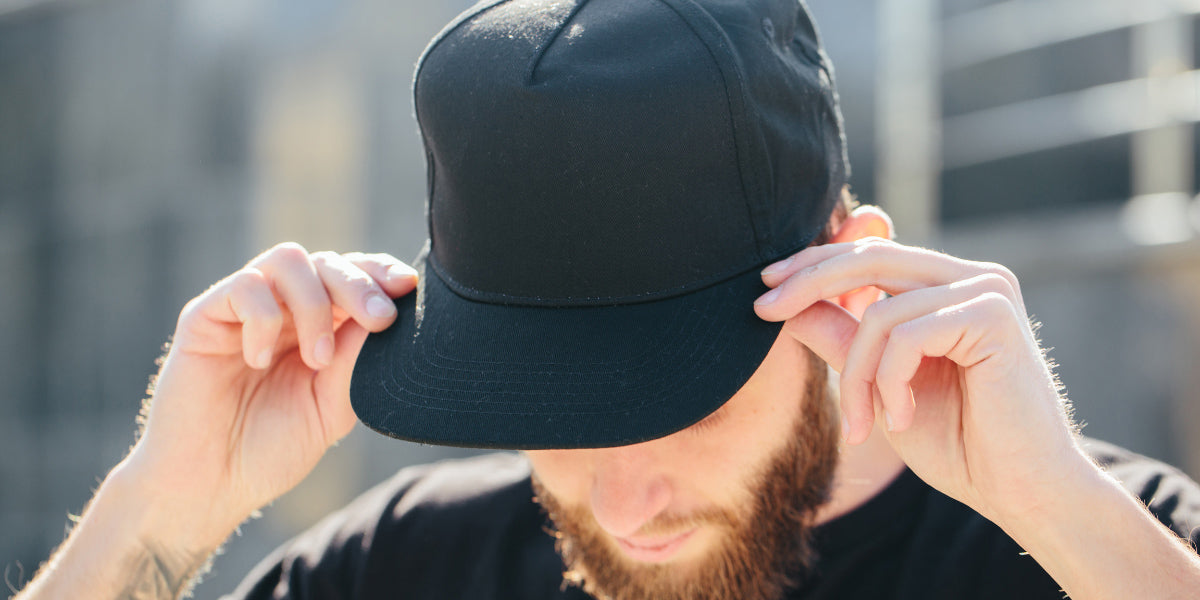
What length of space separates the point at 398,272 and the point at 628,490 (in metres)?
0.59

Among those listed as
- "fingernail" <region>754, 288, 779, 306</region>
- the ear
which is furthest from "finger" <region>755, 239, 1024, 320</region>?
the ear

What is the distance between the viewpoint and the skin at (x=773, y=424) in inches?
58.8

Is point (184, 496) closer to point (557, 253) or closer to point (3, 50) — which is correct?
point (557, 253)

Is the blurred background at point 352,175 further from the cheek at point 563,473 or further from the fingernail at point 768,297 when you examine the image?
the fingernail at point 768,297

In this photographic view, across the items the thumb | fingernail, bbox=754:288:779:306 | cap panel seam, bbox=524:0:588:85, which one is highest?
cap panel seam, bbox=524:0:588:85

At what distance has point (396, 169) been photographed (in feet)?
21.7

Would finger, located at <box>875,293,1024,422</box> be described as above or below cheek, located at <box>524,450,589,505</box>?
above

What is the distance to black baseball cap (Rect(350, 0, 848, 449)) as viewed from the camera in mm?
1519

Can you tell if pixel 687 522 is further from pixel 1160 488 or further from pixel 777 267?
pixel 1160 488

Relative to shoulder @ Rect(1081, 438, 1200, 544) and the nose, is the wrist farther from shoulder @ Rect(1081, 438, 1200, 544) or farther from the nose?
shoulder @ Rect(1081, 438, 1200, 544)

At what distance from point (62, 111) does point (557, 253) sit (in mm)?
8648

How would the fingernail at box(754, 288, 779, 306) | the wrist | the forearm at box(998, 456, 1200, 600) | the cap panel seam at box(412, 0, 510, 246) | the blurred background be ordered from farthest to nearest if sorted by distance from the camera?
1. the blurred background
2. the wrist
3. the cap panel seam at box(412, 0, 510, 246)
4. the fingernail at box(754, 288, 779, 306)
5. the forearm at box(998, 456, 1200, 600)

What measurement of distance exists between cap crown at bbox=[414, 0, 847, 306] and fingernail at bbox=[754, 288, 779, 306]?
0.07m

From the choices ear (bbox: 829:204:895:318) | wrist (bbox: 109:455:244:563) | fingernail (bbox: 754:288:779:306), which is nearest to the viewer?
fingernail (bbox: 754:288:779:306)
